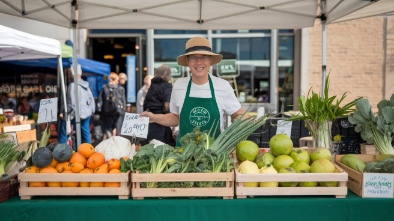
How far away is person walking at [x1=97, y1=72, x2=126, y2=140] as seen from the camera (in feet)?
26.7

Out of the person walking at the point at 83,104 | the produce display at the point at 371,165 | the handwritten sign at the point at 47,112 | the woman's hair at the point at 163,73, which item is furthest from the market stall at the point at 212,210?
the person walking at the point at 83,104

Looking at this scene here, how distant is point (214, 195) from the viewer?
2043 millimetres

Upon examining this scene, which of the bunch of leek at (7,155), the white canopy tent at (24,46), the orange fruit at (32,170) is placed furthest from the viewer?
the white canopy tent at (24,46)

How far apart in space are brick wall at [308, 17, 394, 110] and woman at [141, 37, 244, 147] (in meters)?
6.56

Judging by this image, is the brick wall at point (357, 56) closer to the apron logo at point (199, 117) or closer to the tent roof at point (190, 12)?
the tent roof at point (190, 12)

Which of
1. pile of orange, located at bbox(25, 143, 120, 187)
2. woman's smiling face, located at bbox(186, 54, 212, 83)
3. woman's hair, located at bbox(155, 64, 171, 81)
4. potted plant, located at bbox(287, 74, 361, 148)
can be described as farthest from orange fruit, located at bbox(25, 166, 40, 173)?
woman's hair, located at bbox(155, 64, 171, 81)

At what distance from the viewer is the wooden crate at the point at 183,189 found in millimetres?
2014

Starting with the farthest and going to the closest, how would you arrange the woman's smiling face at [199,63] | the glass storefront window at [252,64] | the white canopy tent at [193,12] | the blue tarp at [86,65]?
1. the glass storefront window at [252,64]
2. the blue tarp at [86,65]
3. the white canopy tent at [193,12]
4. the woman's smiling face at [199,63]

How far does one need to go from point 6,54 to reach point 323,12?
4.89m

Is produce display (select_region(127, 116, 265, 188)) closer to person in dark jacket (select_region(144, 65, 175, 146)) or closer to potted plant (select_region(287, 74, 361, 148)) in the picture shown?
potted plant (select_region(287, 74, 361, 148))

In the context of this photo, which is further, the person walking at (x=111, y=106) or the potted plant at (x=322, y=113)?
the person walking at (x=111, y=106)

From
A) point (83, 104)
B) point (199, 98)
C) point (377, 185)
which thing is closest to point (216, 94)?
point (199, 98)

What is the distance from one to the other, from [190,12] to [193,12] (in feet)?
0.12

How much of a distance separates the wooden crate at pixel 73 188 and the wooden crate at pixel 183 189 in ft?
0.20
